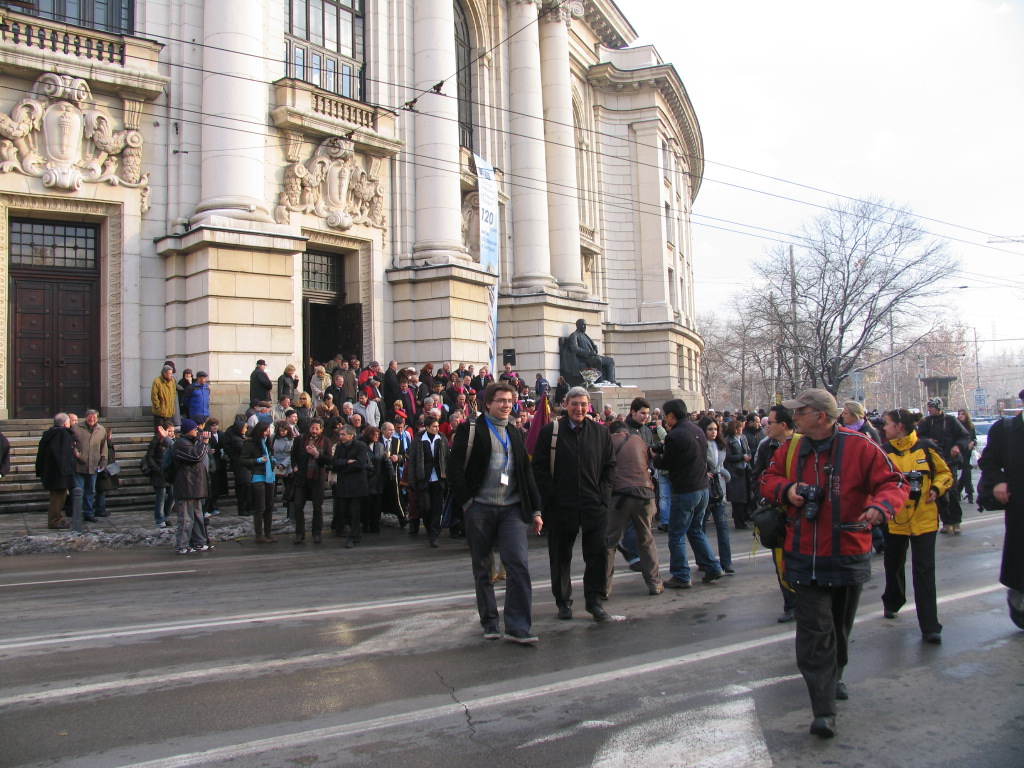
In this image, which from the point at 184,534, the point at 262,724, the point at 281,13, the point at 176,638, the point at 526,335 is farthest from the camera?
the point at 526,335

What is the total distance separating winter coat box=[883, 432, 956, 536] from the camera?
21.8ft

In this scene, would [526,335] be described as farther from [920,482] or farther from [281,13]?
[920,482]

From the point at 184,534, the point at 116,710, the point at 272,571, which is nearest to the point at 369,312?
the point at 184,534

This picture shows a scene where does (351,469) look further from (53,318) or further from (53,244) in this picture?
(53,244)

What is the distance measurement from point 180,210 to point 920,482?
17.1 m

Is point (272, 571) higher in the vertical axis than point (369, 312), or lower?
lower

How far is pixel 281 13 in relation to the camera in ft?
66.6

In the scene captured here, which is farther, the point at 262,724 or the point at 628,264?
the point at 628,264

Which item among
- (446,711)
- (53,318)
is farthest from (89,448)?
(446,711)

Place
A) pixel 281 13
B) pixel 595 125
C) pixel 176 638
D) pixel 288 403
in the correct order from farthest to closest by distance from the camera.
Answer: pixel 595 125
pixel 281 13
pixel 288 403
pixel 176 638

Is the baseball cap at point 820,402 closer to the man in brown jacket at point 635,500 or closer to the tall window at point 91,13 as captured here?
the man in brown jacket at point 635,500

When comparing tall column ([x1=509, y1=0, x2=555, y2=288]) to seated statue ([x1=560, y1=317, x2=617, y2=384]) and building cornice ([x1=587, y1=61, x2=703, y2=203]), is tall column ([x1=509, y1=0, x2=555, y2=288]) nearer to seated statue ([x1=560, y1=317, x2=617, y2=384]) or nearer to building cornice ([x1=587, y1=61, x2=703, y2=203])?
seated statue ([x1=560, y1=317, x2=617, y2=384])

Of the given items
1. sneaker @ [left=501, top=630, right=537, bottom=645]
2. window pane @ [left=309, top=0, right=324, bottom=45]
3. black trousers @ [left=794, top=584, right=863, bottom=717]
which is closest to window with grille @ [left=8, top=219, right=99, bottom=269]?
window pane @ [left=309, top=0, right=324, bottom=45]

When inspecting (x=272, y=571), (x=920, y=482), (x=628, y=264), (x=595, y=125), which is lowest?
(x=272, y=571)
